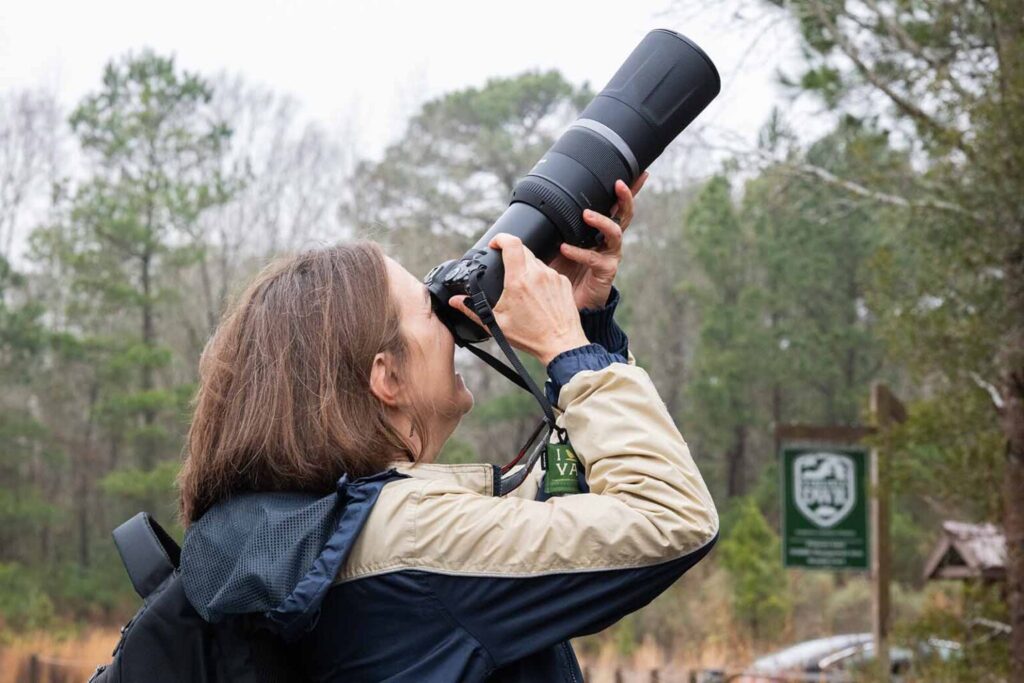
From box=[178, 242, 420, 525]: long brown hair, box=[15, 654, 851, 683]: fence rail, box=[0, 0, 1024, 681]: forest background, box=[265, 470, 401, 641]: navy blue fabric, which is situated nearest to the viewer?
box=[265, 470, 401, 641]: navy blue fabric

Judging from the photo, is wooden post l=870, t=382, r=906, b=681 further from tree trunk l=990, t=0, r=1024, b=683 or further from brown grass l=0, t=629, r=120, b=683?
brown grass l=0, t=629, r=120, b=683

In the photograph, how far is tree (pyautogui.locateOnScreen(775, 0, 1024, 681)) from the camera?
4.80 m

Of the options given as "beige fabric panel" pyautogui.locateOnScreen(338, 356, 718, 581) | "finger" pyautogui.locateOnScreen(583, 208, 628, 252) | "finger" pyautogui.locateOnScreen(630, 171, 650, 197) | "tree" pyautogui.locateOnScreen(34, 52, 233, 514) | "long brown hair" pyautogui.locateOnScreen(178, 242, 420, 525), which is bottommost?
"beige fabric panel" pyautogui.locateOnScreen(338, 356, 718, 581)

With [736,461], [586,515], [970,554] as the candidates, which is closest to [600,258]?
[586,515]

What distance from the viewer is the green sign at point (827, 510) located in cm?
857

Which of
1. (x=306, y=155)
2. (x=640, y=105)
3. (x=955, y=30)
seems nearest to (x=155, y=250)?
(x=306, y=155)

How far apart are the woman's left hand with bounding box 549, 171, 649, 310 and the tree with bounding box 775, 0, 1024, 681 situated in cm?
334

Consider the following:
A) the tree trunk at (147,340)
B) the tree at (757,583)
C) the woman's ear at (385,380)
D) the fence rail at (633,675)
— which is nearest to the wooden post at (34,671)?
the fence rail at (633,675)

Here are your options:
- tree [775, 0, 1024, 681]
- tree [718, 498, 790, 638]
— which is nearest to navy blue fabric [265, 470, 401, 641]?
tree [775, 0, 1024, 681]

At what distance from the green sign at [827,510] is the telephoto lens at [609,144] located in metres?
7.12

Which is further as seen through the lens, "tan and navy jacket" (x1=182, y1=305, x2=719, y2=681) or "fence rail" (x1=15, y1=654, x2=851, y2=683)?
"fence rail" (x1=15, y1=654, x2=851, y2=683)

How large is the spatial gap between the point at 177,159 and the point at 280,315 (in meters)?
17.6

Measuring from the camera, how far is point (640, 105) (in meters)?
1.86

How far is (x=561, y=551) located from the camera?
1.42 metres
